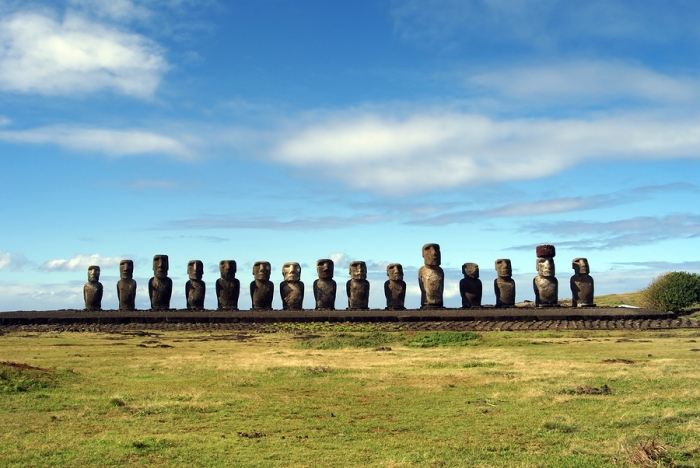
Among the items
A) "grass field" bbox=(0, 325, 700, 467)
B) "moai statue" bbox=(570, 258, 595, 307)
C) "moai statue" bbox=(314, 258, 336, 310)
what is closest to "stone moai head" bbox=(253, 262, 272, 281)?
"moai statue" bbox=(314, 258, 336, 310)

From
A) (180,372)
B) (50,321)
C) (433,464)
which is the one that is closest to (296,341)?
(180,372)

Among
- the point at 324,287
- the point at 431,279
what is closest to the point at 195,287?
the point at 324,287

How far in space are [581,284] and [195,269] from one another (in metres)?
16.6

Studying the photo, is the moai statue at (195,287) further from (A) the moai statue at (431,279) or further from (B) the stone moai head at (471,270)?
(B) the stone moai head at (471,270)

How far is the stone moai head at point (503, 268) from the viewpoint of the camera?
31.7 metres

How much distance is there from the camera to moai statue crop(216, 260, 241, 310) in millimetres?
31797

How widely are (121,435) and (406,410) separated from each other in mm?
3852

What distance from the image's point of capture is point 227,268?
31.9m

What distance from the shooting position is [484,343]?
2006cm

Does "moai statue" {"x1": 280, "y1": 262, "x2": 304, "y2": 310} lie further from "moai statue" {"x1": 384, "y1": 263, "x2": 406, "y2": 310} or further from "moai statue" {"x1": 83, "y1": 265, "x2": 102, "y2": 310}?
"moai statue" {"x1": 83, "y1": 265, "x2": 102, "y2": 310}

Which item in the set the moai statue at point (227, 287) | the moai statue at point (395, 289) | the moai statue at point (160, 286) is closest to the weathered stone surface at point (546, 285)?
the moai statue at point (395, 289)

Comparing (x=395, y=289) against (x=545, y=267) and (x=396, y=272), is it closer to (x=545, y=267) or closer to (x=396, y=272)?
(x=396, y=272)

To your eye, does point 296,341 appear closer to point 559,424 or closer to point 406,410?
point 406,410

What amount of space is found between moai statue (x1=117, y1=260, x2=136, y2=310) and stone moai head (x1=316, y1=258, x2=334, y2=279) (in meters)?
8.27
